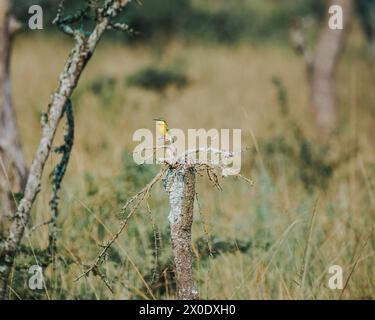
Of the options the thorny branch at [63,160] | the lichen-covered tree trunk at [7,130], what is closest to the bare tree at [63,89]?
the thorny branch at [63,160]

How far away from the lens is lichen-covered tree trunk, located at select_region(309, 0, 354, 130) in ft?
22.5

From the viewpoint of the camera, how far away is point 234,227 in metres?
3.84

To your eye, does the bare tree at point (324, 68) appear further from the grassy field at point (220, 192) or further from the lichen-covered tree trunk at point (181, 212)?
the lichen-covered tree trunk at point (181, 212)

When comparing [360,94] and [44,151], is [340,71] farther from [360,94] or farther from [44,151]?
[44,151]

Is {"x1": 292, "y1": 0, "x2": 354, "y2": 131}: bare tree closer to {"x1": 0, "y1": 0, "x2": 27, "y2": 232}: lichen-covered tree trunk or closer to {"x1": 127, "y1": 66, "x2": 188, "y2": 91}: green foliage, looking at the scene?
{"x1": 127, "y1": 66, "x2": 188, "y2": 91}: green foliage

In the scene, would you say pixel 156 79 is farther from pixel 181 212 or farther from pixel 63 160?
pixel 181 212

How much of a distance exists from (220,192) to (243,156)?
141 centimetres

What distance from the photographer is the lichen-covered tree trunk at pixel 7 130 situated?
12.9ft

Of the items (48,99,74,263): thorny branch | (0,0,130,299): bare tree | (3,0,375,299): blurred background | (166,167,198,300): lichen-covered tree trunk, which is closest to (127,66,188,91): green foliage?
(3,0,375,299): blurred background

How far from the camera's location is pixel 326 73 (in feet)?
23.0

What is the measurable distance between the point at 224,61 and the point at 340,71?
1.91 metres

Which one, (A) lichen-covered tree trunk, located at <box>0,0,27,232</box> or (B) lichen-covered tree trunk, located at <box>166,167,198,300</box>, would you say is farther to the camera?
(A) lichen-covered tree trunk, located at <box>0,0,27,232</box>

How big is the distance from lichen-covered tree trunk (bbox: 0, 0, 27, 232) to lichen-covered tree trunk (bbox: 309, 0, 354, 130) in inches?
143

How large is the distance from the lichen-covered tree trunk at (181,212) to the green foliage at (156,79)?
6210 mm
